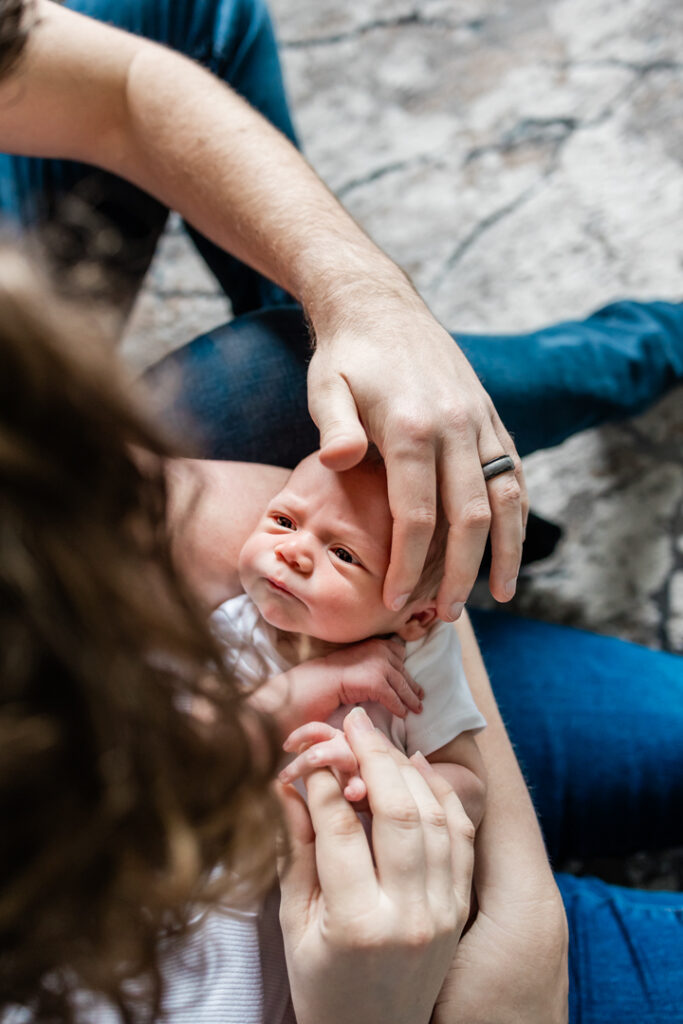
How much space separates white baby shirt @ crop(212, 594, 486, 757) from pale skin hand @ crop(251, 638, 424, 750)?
0.02m

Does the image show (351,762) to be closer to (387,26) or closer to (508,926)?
(508,926)

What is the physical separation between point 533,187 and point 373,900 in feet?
4.78

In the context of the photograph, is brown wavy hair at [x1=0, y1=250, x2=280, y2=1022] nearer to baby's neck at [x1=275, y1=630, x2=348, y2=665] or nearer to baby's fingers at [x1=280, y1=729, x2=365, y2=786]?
baby's fingers at [x1=280, y1=729, x2=365, y2=786]

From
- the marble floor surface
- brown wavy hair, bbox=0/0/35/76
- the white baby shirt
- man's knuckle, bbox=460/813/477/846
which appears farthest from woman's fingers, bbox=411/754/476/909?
brown wavy hair, bbox=0/0/35/76

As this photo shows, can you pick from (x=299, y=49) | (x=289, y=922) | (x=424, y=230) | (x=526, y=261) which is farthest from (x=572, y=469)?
(x=299, y=49)

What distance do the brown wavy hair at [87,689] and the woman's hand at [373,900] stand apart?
0.13 meters

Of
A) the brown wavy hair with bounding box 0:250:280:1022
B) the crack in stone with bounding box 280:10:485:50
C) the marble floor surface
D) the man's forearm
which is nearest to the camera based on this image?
the brown wavy hair with bounding box 0:250:280:1022

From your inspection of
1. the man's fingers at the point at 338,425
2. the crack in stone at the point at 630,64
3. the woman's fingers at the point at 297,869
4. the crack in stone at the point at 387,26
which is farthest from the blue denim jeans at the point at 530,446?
the crack in stone at the point at 630,64

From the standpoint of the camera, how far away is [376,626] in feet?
2.52

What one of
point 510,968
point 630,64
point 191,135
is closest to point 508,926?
point 510,968

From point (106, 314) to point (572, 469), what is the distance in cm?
108

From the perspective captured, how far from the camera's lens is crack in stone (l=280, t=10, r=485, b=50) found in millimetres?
1688

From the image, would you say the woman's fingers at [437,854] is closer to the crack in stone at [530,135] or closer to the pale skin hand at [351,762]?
the pale skin hand at [351,762]

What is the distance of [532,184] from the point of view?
1.57 metres
